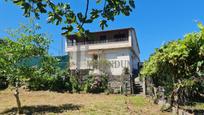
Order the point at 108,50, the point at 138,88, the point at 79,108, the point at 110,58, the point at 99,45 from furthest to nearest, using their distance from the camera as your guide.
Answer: the point at 99,45 → the point at 108,50 → the point at 110,58 → the point at 138,88 → the point at 79,108

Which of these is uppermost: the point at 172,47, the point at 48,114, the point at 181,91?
the point at 172,47

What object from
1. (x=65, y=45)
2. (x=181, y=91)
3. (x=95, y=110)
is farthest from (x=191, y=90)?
(x=65, y=45)

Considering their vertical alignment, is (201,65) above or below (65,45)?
below

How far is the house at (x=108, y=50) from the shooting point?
3747 centimetres

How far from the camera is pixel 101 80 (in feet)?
89.0

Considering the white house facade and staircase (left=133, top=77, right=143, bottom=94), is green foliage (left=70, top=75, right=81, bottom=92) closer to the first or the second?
staircase (left=133, top=77, right=143, bottom=94)

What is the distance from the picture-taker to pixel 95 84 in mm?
26547

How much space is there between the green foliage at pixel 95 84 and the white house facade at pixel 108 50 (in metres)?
8.94

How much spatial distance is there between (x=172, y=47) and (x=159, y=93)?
824cm

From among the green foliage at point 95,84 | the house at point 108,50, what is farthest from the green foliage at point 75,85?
the house at point 108,50

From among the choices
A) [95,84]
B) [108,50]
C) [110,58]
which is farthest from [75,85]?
[108,50]

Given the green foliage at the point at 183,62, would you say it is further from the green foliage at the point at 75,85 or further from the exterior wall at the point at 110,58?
the exterior wall at the point at 110,58

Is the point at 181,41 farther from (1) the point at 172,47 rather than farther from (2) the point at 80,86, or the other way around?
(2) the point at 80,86

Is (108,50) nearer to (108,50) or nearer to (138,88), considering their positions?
(108,50)
